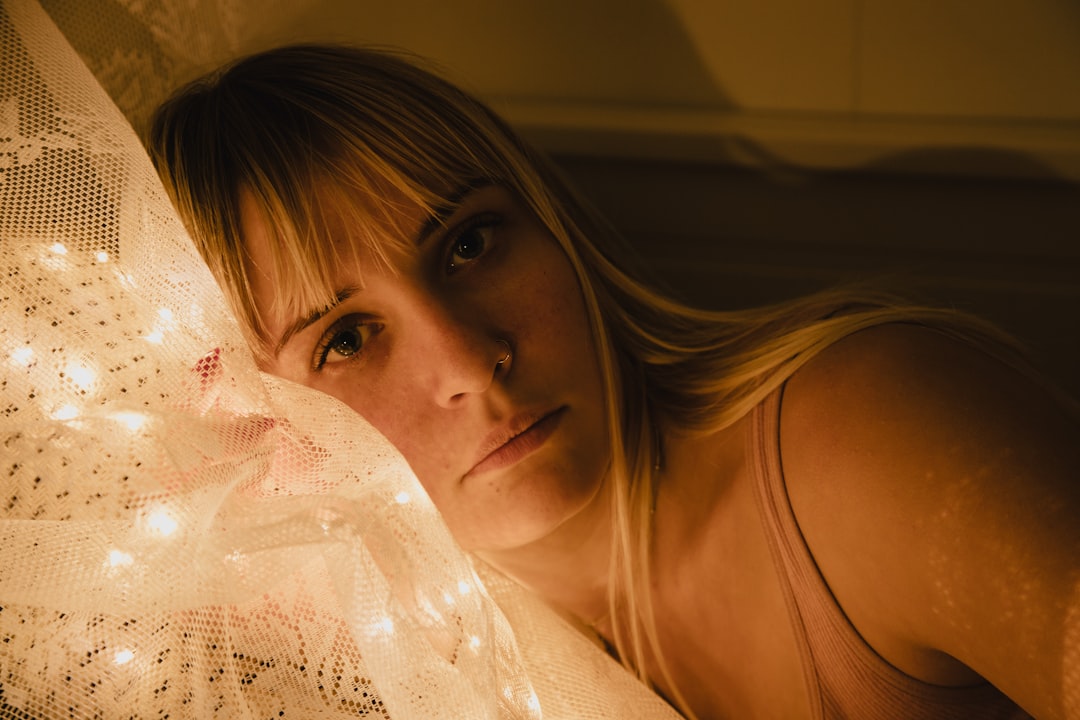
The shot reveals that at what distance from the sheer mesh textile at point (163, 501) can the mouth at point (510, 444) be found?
0.10 metres

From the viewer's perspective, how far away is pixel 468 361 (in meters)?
0.68

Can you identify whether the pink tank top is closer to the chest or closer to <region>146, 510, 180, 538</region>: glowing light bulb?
the chest

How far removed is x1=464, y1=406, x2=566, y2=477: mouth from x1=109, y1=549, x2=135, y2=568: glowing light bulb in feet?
0.92

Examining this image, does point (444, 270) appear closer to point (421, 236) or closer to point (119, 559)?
point (421, 236)

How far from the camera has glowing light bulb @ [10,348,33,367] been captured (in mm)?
579

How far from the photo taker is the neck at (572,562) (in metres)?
0.88

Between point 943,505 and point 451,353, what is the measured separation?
395mm

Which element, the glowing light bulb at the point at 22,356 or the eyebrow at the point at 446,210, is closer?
the glowing light bulb at the point at 22,356

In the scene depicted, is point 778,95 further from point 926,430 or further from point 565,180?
point 926,430

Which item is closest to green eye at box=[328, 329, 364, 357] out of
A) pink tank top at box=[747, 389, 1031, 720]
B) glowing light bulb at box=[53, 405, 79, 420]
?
glowing light bulb at box=[53, 405, 79, 420]

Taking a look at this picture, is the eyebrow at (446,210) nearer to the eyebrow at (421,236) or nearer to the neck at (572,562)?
the eyebrow at (421,236)

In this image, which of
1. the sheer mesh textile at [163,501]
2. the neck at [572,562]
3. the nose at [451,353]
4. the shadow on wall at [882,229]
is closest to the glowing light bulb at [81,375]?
the sheer mesh textile at [163,501]

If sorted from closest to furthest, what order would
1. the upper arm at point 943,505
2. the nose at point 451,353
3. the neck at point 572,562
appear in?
the upper arm at point 943,505 → the nose at point 451,353 → the neck at point 572,562

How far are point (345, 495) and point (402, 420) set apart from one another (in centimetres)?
12
